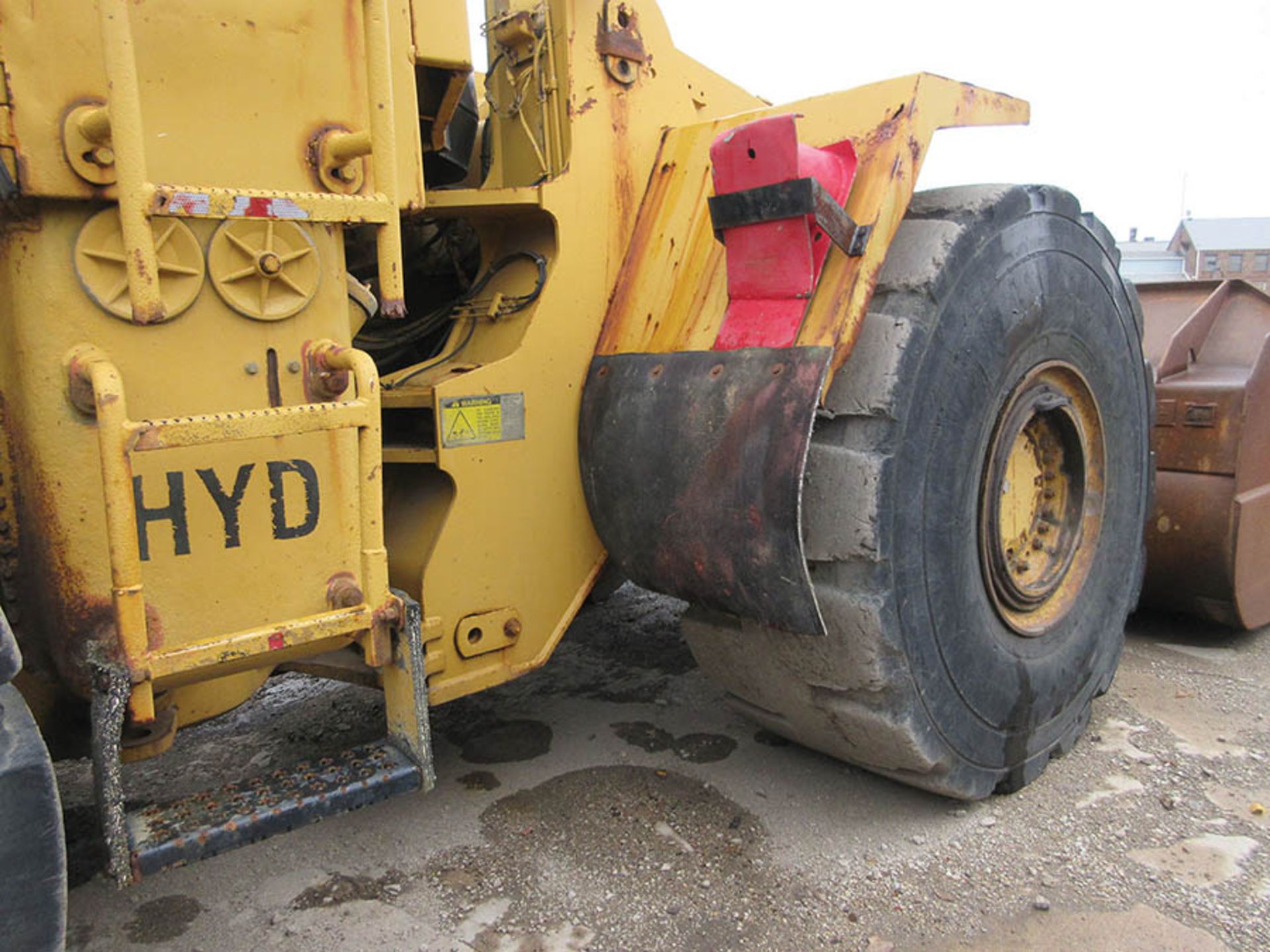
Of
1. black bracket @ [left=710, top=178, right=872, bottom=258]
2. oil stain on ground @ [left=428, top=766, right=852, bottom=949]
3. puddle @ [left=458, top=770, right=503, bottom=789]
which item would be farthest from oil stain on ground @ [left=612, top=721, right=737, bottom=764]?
black bracket @ [left=710, top=178, right=872, bottom=258]

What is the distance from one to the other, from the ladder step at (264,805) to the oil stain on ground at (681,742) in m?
1.04

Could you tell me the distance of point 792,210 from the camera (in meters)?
2.01

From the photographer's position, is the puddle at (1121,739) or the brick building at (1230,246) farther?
the brick building at (1230,246)

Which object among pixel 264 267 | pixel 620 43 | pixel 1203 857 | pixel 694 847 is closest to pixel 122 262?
pixel 264 267

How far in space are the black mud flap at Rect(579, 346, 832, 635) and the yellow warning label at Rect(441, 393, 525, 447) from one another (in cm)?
19

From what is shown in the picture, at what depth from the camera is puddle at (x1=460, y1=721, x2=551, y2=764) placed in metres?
2.75

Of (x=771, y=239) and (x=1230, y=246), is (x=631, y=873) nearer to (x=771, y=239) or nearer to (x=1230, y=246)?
(x=771, y=239)

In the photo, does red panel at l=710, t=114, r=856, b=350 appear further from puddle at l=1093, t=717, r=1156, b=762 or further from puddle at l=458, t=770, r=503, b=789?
puddle at l=1093, t=717, r=1156, b=762

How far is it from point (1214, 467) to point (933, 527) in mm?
1901

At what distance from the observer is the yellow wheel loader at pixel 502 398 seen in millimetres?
1529

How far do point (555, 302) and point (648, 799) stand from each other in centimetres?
126

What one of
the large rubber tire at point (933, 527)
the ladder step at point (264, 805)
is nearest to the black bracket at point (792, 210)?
the large rubber tire at point (933, 527)

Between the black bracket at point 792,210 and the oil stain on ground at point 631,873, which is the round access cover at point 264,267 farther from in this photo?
the oil stain on ground at point 631,873

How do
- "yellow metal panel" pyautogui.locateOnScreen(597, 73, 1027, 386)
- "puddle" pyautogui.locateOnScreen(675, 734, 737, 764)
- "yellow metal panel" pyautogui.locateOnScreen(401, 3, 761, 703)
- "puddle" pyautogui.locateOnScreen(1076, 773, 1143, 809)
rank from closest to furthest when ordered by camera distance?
"yellow metal panel" pyautogui.locateOnScreen(597, 73, 1027, 386) → "yellow metal panel" pyautogui.locateOnScreen(401, 3, 761, 703) → "puddle" pyautogui.locateOnScreen(1076, 773, 1143, 809) → "puddle" pyautogui.locateOnScreen(675, 734, 737, 764)
